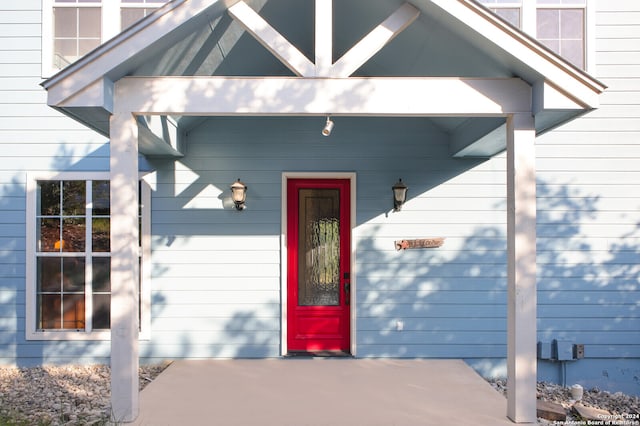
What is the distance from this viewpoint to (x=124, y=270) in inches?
134

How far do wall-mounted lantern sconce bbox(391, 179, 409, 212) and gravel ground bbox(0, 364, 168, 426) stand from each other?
3316 mm

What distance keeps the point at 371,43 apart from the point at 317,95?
1.84 feet

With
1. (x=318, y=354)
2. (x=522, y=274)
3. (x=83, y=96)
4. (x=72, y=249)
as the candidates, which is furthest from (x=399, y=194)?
(x=72, y=249)

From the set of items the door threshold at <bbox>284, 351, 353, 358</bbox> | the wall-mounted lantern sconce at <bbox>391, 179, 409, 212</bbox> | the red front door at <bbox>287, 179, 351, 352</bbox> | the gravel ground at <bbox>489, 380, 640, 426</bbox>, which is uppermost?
the wall-mounted lantern sconce at <bbox>391, 179, 409, 212</bbox>

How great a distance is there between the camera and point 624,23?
5.29m

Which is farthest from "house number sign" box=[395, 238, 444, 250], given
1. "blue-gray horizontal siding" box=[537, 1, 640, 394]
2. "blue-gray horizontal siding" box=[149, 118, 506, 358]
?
"blue-gray horizontal siding" box=[537, 1, 640, 394]

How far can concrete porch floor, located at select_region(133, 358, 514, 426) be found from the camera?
3643mm

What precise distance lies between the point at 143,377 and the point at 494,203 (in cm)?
447

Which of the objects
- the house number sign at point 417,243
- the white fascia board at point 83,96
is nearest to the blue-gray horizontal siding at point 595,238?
the house number sign at point 417,243

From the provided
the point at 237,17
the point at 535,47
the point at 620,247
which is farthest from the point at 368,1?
the point at 620,247

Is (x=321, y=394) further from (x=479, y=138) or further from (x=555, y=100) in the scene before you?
(x=555, y=100)

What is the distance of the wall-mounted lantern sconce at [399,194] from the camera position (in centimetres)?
521

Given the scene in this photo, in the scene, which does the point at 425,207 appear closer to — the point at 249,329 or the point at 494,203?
the point at 494,203

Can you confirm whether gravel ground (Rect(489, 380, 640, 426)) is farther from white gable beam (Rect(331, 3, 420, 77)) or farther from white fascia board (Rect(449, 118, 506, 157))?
white gable beam (Rect(331, 3, 420, 77))
